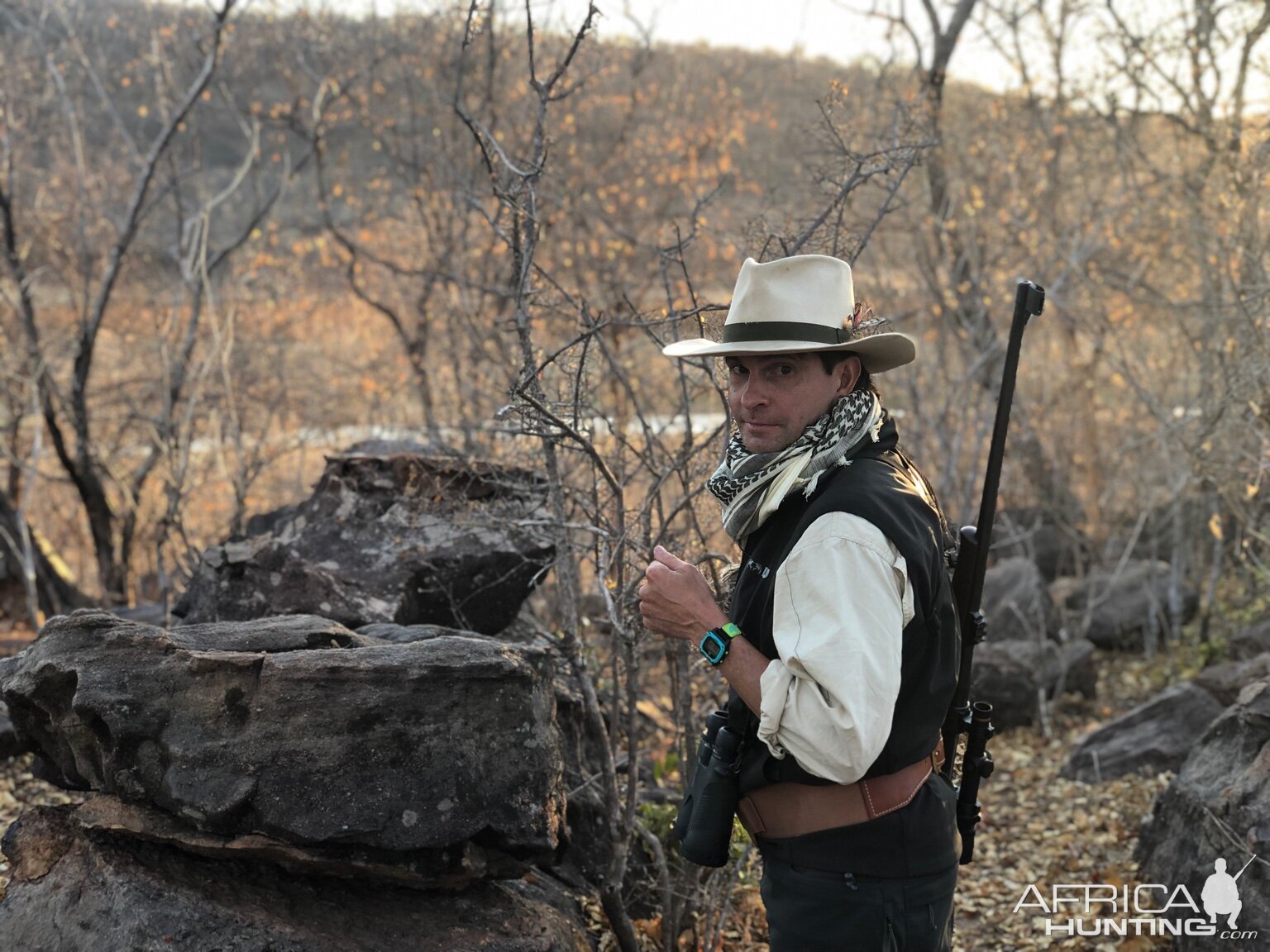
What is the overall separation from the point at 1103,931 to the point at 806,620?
3.38 metres

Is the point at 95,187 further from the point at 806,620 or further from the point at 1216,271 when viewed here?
the point at 806,620

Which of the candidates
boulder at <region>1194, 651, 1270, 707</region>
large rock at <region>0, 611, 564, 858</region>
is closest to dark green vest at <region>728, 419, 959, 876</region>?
large rock at <region>0, 611, 564, 858</region>

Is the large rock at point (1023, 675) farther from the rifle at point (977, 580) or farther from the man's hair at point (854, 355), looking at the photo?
the man's hair at point (854, 355)

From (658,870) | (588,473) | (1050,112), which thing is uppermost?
(1050,112)

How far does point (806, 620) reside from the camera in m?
2.09

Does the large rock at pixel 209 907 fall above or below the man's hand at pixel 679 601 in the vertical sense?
below

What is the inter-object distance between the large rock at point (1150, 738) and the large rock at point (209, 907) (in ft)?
13.2

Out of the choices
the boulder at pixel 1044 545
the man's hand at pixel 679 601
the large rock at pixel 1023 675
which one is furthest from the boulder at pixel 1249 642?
the man's hand at pixel 679 601

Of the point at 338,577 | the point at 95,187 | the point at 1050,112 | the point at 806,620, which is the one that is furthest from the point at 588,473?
the point at 95,187

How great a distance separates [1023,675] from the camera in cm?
752

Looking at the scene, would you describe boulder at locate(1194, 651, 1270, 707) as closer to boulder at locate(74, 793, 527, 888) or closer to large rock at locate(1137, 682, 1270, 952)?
large rock at locate(1137, 682, 1270, 952)

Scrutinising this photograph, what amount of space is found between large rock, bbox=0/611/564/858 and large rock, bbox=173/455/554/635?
123 cm

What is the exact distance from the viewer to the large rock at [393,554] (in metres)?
4.77

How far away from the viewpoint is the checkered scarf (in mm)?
2328
